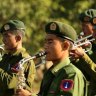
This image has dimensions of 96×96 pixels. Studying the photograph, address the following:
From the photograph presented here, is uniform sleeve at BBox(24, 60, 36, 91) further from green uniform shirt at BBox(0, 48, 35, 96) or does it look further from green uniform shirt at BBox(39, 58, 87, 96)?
green uniform shirt at BBox(39, 58, 87, 96)

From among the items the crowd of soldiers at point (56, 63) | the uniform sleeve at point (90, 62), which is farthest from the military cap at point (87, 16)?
the uniform sleeve at point (90, 62)

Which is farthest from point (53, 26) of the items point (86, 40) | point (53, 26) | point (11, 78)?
point (86, 40)

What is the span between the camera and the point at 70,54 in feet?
28.3

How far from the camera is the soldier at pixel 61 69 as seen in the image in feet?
24.5

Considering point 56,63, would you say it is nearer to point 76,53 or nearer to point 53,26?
point 53,26

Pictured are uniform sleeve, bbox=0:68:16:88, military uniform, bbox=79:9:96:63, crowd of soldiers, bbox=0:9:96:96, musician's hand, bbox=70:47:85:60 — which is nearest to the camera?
crowd of soldiers, bbox=0:9:96:96

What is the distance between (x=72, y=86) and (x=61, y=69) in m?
0.31

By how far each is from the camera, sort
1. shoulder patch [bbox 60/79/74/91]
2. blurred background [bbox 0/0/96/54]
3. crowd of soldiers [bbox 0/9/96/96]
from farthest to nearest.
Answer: blurred background [bbox 0/0/96/54], crowd of soldiers [bbox 0/9/96/96], shoulder patch [bbox 60/79/74/91]

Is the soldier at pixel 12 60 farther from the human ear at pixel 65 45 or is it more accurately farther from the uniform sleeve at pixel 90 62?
the human ear at pixel 65 45

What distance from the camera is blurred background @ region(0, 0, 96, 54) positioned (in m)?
27.2

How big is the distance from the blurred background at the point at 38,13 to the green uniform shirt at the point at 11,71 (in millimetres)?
16994

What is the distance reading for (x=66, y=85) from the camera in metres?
7.45

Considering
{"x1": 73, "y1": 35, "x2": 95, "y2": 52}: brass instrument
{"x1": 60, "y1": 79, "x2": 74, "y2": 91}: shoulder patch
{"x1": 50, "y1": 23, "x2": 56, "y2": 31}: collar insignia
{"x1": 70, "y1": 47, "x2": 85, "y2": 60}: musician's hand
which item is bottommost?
{"x1": 60, "y1": 79, "x2": 74, "y2": 91}: shoulder patch

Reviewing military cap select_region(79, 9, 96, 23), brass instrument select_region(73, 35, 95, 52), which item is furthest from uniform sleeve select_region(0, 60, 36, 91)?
military cap select_region(79, 9, 96, 23)
